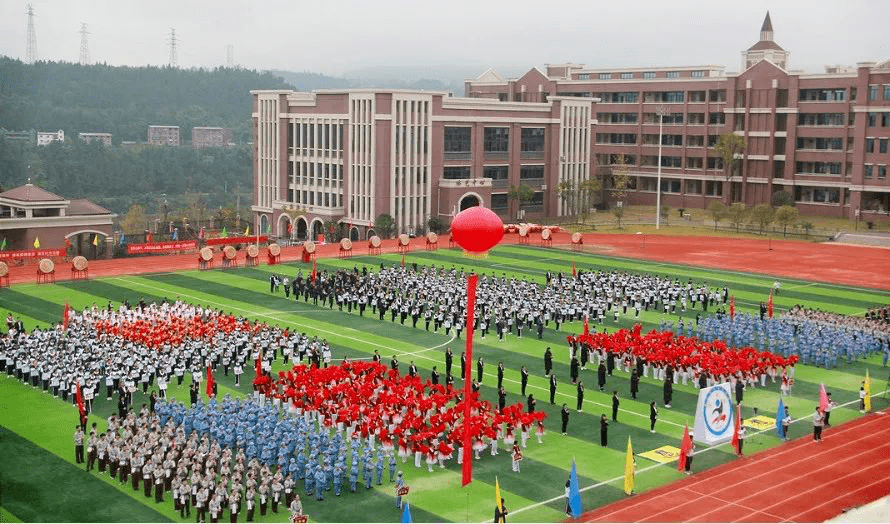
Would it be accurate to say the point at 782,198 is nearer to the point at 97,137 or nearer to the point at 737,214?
the point at 737,214

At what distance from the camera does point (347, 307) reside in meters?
47.9

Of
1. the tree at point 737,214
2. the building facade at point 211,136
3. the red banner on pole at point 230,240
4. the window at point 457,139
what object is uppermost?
the building facade at point 211,136

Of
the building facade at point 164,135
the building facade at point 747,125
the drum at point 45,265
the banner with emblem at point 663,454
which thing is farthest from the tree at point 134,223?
the banner with emblem at point 663,454

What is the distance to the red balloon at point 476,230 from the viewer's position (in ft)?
70.0

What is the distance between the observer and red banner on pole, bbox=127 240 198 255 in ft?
213

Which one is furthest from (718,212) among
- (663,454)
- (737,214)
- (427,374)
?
(663,454)

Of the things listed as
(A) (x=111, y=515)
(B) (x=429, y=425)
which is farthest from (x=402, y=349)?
(A) (x=111, y=515)

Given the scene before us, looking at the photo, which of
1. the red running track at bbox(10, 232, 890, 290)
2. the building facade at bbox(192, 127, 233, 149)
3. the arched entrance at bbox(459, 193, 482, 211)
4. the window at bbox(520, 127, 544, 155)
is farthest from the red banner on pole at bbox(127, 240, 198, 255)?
the building facade at bbox(192, 127, 233, 149)

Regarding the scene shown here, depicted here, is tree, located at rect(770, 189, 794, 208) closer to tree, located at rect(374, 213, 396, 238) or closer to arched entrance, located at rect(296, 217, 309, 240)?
tree, located at rect(374, 213, 396, 238)

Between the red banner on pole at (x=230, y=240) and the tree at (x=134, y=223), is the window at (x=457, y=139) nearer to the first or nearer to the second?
the red banner on pole at (x=230, y=240)

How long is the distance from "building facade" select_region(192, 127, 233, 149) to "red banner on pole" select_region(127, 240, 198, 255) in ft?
353

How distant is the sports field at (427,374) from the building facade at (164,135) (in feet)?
374

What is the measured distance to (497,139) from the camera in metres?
88.2

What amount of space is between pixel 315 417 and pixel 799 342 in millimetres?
20487
